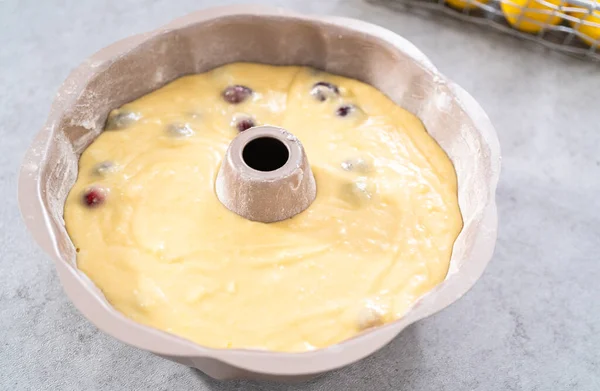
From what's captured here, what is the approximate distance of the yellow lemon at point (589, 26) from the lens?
2305 mm

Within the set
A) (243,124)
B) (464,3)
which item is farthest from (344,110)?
(464,3)

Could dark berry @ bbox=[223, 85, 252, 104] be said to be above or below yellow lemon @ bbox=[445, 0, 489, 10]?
above

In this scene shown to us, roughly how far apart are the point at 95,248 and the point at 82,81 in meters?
0.46

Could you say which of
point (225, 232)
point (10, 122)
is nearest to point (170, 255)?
point (225, 232)

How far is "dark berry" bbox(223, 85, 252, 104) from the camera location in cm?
170

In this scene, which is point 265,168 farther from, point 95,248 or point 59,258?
point 59,258

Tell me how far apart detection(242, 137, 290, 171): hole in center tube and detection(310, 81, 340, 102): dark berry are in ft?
0.92

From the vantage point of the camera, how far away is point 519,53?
2.46 metres

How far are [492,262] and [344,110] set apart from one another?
0.67 metres

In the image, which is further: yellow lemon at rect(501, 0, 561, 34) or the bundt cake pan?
yellow lemon at rect(501, 0, 561, 34)

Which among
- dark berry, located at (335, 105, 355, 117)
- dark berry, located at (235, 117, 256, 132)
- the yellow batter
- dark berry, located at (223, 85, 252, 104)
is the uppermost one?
dark berry, located at (223, 85, 252, 104)

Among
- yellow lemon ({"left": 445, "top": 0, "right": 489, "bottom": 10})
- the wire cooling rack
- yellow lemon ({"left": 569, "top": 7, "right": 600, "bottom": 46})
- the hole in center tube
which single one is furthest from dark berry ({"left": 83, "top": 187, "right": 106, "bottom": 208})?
yellow lemon ({"left": 569, "top": 7, "right": 600, "bottom": 46})

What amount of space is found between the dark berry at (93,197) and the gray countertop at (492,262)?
0.39m

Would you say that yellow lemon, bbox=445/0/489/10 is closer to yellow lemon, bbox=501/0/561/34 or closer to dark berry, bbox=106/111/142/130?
yellow lemon, bbox=501/0/561/34
